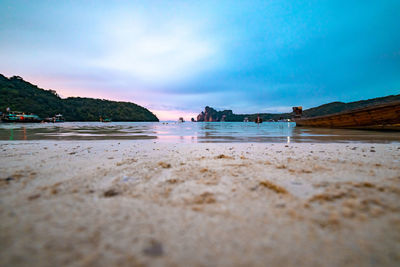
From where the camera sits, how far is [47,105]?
246ft

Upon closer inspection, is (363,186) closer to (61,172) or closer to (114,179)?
(114,179)

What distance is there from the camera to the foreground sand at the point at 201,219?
0.97m

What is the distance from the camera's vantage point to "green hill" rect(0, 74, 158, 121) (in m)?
67.0

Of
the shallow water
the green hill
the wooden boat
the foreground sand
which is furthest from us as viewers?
the green hill

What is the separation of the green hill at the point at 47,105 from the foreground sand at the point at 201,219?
3600 inches

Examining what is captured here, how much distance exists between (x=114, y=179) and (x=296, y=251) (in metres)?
2.24

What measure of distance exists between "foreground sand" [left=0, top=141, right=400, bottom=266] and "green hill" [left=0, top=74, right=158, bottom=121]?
9145 centimetres

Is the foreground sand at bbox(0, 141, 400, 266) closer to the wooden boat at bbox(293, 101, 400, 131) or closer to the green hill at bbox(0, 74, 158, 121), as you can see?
the wooden boat at bbox(293, 101, 400, 131)

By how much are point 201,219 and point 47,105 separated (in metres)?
102

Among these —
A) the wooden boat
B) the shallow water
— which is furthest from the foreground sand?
the wooden boat

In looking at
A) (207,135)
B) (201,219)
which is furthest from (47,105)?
(201,219)

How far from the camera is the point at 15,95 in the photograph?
70.2 m

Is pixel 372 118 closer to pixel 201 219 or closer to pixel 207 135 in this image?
pixel 207 135

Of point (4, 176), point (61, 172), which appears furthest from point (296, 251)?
point (4, 176)
